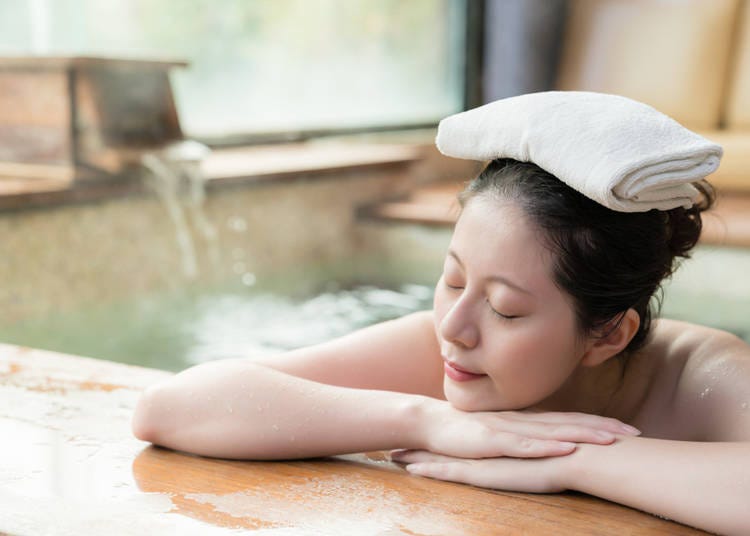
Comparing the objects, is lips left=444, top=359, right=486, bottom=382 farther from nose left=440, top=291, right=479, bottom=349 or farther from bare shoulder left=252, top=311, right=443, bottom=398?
bare shoulder left=252, top=311, right=443, bottom=398

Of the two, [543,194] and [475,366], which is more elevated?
[543,194]

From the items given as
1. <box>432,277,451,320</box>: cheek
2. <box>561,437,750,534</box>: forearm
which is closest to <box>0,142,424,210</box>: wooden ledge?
<box>432,277,451,320</box>: cheek

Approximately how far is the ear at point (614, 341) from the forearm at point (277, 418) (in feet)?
0.78

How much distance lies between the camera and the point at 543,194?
1.11m

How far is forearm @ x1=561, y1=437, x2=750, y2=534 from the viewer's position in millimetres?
964

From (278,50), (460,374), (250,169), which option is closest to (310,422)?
(460,374)

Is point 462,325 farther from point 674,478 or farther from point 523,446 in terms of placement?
point 674,478

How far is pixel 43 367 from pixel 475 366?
0.86 metres

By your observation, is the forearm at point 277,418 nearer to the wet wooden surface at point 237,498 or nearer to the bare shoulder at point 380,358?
the wet wooden surface at point 237,498

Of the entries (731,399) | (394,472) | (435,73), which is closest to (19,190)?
(394,472)

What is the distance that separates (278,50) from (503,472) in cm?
372

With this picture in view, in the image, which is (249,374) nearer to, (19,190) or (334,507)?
(334,507)

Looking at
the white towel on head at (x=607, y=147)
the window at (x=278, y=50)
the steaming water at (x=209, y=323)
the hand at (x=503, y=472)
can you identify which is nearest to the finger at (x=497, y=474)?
the hand at (x=503, y=472)

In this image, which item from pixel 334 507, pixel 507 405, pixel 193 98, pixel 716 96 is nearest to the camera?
pixel 334 507
